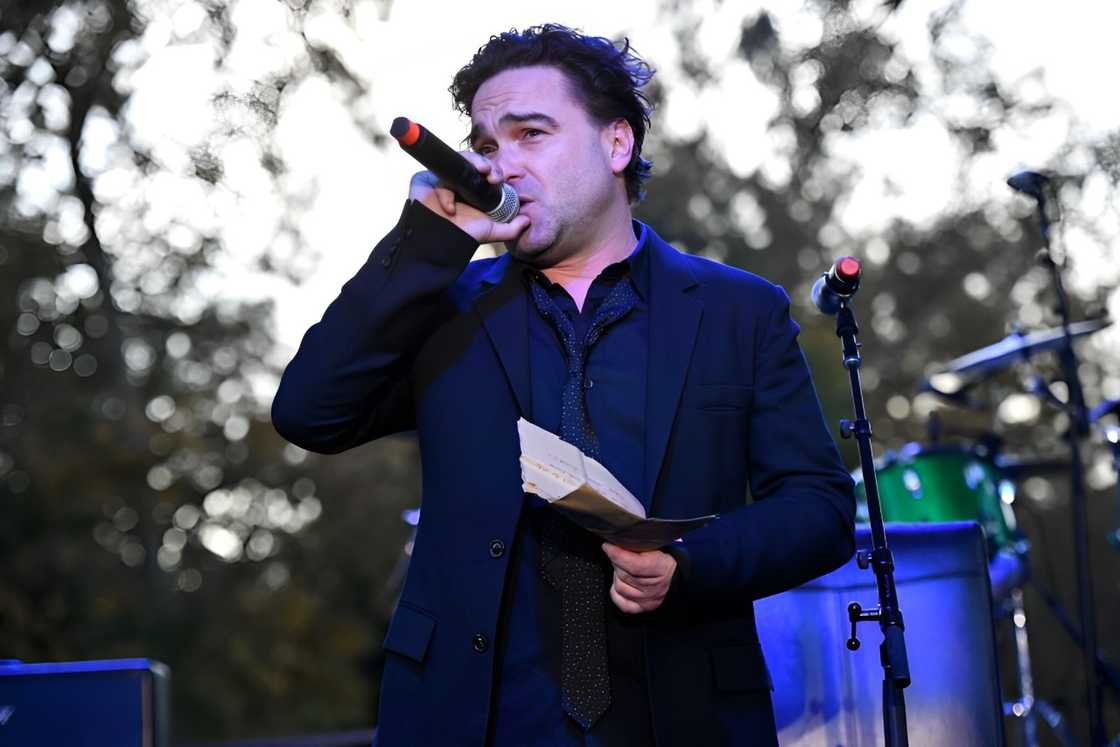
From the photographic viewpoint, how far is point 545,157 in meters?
2.59

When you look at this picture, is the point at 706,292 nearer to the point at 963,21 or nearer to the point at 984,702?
the point at 984,702

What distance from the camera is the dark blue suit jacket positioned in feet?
7.07

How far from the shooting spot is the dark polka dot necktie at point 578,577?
216cm

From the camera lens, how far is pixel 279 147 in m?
10.8

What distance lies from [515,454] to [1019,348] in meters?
3.30

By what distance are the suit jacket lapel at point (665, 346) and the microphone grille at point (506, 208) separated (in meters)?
0.30

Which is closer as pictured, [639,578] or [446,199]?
→ [639,578]

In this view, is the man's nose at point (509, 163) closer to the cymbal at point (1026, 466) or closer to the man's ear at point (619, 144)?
the man's ear at point (619, 144)

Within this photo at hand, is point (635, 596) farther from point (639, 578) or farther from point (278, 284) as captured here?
point (278, 284)

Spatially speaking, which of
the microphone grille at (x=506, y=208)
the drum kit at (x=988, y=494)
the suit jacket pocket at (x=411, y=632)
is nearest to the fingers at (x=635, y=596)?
the suit jacket pocket at (x=411, y=632)

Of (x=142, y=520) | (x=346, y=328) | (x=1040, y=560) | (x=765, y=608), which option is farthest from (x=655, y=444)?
(x=142, y=520)

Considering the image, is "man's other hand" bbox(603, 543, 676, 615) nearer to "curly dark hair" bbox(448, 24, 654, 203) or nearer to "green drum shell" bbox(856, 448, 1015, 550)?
"curly dark hair" bbox(448, 24, 654, 203)

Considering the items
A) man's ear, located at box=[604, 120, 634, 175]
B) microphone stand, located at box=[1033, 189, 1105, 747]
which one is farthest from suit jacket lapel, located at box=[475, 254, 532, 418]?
microphone stand, located at box=[1033, 189, 1105, 747]

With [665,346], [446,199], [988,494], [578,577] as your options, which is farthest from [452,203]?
[988,494]
